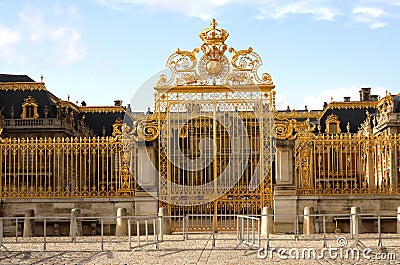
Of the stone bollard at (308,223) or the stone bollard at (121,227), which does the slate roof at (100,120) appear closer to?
A: the stone bollard at (121,227)

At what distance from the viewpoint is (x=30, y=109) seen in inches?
2157

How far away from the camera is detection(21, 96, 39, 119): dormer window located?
2146 inches

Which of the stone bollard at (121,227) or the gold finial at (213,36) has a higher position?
the gold finial at (213,36)

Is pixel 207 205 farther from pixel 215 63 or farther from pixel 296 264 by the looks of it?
pixel 296 264

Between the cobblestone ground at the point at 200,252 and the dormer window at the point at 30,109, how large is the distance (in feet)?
111

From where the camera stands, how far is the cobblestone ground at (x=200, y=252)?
53.4 ft

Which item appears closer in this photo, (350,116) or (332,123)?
(332,123)

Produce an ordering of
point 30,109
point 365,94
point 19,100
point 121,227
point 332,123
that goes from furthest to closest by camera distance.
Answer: point 365,94 < point 332,123 < point 19,100 < point 30,109 < point 121,227

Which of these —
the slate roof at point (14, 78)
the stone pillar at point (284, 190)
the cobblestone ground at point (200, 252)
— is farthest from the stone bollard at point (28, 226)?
the slate roof at point (14, 78)

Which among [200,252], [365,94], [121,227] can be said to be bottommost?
[200,252]

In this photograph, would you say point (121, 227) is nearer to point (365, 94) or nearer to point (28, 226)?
point (28, 226)

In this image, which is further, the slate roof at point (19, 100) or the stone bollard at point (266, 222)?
the slate roof at point (19, 100)

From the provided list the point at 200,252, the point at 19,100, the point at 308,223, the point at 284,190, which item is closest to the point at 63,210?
the point at 284,190

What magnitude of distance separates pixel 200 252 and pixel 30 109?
38.5 meters
